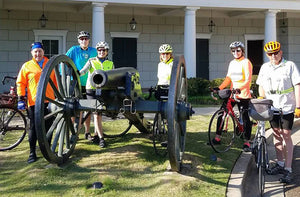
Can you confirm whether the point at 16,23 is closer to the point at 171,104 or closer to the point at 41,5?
the point at 41,5

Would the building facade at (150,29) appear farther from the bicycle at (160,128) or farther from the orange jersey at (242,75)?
the orange jersey at (242,75)

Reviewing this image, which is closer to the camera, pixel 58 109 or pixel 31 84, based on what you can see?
pixel 58 109

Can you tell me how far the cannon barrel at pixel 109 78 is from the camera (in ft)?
13.1

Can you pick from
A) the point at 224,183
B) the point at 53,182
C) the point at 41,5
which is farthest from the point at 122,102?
the point at 41,5

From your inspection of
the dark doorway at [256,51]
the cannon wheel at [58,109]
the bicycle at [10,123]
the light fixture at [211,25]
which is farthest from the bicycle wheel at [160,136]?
the dark doorway at [256,51]

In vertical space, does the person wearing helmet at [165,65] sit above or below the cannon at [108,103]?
above

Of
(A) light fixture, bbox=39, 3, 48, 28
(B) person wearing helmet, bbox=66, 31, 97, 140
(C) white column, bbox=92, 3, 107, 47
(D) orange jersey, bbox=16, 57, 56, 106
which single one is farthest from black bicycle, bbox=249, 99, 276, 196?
(A) light fixture, bbox=39, 3, 48, 28

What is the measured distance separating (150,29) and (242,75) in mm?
10750

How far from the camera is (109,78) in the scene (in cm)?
408

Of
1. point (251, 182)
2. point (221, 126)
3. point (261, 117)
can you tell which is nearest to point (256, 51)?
point (221, 126)

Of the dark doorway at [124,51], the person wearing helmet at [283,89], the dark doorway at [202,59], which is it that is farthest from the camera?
the dark doorway at [202,59]

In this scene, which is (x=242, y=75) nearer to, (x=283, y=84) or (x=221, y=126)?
(x=221, y=126)

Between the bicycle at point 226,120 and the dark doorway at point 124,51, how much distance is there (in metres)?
10.2

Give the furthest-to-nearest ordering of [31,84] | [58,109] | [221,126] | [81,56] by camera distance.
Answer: [221,126] → [81,56] → [31,84] → [58,109]
